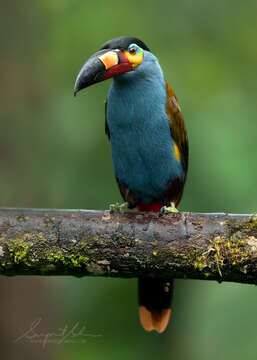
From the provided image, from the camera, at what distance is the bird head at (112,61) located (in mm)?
3654

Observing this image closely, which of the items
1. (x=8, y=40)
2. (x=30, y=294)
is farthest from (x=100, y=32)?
(x=30, y=294)

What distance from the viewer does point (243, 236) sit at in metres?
3.04

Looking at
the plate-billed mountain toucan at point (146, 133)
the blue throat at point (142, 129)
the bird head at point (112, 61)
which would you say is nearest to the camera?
the bird head at point (112, 61)

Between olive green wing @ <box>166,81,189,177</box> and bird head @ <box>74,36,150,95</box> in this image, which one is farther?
olive green wing @ <box>166,81,189,177</box>

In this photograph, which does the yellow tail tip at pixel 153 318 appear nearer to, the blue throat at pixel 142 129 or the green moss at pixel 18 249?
the blue throat at pixel 142 129

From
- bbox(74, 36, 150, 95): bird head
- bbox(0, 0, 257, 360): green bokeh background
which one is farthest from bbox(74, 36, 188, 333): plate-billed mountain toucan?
bbox(0, 0, 257, 360): green bokeh background

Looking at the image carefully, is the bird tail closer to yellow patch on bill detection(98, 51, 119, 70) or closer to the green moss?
the green moss

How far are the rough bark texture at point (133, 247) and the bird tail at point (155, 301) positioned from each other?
70 cm

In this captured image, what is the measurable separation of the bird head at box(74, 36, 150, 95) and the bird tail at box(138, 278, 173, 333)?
135 centimetres

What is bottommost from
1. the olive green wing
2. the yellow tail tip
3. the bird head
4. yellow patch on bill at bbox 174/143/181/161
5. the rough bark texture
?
the yellow tail tip

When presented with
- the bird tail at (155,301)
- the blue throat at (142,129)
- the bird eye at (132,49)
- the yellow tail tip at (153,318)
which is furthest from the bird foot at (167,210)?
the bird eye at (132,49)

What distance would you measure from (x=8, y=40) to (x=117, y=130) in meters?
2.68

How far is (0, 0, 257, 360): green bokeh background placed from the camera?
197 inches

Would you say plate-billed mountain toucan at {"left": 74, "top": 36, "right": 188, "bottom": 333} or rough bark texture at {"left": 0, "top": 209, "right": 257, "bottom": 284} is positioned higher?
plate-billed mountain toucan at {"left": 74, "top": 36, "right": 188, "bottom": 333}
